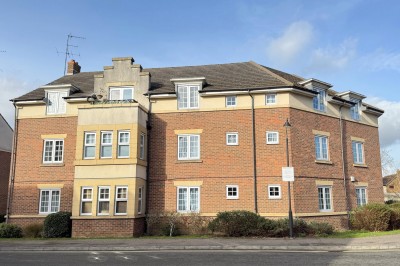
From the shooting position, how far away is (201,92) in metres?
22.3

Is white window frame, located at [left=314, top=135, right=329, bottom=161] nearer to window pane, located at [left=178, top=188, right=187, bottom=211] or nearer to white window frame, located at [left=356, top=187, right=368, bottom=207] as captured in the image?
white window frame, located at [left=356, top=187, right=368, bottom=207]

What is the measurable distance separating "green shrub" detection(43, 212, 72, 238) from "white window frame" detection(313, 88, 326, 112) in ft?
53.6

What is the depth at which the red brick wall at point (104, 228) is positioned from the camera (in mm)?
19219

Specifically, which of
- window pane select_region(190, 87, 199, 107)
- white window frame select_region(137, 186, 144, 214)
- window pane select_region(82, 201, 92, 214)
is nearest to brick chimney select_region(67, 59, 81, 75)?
window pane select_region(190, 87, 199, 107)

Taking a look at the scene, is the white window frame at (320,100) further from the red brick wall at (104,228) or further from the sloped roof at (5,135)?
the sloped roof at (5,135)

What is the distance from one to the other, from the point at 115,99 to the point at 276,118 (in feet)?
33.2

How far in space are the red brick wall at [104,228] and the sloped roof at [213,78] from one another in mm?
8140

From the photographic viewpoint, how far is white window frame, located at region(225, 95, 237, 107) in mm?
22297

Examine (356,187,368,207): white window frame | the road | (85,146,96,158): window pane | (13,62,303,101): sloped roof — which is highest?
(13,62,303,101): sloped roof

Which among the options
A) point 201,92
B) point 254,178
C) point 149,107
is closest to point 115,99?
point 149,107

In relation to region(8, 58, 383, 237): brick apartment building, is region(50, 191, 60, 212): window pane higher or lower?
lower

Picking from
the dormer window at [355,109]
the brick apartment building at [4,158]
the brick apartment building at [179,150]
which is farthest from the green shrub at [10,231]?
the dormer window at [355,109]

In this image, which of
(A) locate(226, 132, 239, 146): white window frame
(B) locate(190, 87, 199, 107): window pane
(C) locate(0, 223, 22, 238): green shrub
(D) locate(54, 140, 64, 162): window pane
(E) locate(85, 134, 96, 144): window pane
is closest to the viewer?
(C) locate(0, 223, 22, 238): green shrub

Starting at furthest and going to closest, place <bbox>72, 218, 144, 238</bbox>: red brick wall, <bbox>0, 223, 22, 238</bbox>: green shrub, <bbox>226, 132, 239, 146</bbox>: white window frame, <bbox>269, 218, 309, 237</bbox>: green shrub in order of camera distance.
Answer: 1. <bbox>226, 132, 239, 146</bbox>: white window frame
2. <bbox>0, 223, 22, 238</bbox>: green shrub
3. <bbox>72, 218, 144, 238</bbox>: red brick wall
4. <bbox>269, 218, 309, 237</bbox>: green shrub
